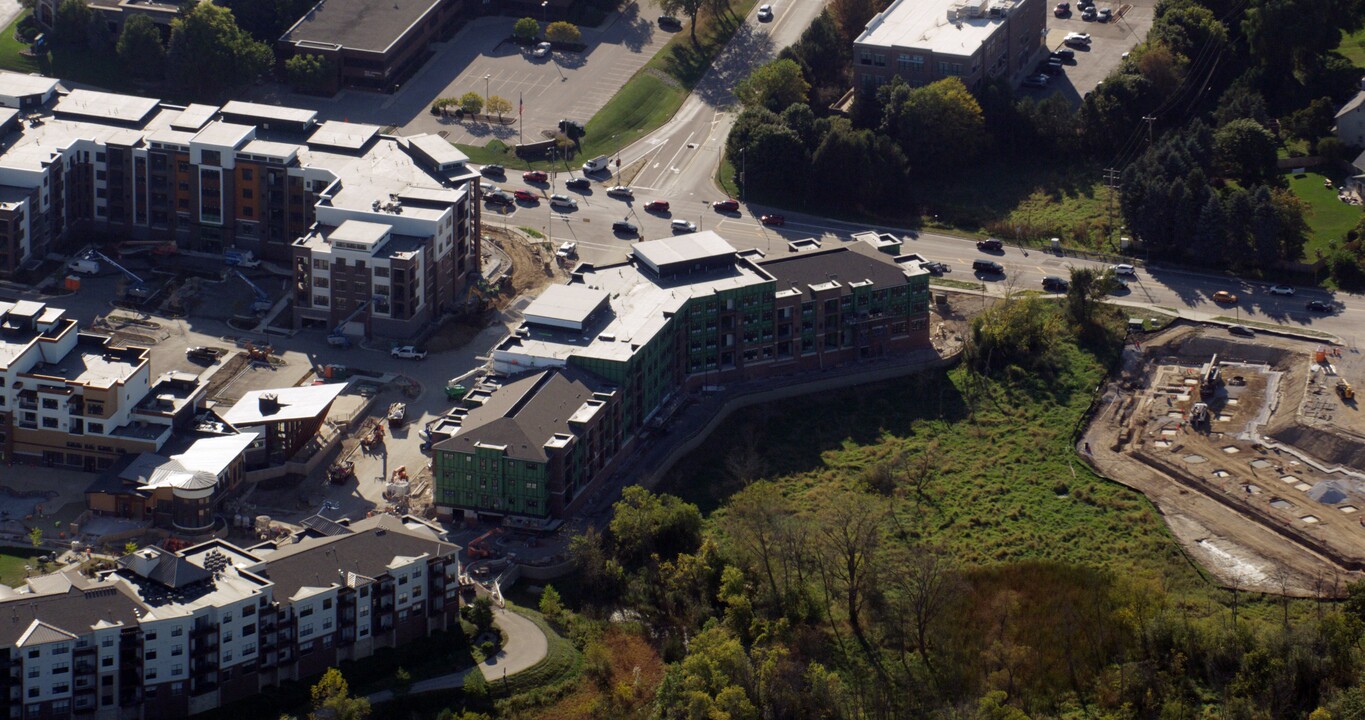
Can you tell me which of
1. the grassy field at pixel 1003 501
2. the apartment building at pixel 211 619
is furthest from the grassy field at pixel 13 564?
A: the grassy field at pixel 1003 501

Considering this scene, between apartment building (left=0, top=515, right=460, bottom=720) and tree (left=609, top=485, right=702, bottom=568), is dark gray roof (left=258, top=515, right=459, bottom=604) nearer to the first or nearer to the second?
apartment building (left=0, top=515, right=460, bottom=720)

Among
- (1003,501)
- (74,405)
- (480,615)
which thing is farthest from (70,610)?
(1003,501)

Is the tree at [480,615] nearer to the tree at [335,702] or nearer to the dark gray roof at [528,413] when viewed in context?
the tree at [335,702]

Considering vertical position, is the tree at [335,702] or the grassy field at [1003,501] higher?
the grassy field at [1003,501]

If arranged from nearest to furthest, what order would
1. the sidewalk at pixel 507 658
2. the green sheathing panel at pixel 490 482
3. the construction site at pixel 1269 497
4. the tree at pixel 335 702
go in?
the tree at pixel 335 702, the sidewalk at pixel 507 658, the green sheathing panel at pixel 490 482, the construction site at pixel 1269 497

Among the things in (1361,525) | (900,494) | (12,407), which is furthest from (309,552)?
(1361,525)

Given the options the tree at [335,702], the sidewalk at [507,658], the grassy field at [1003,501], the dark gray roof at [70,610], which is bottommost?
the sidewalk at [507,658]

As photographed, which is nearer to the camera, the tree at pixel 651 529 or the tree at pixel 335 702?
the tree at pixel 335 702
